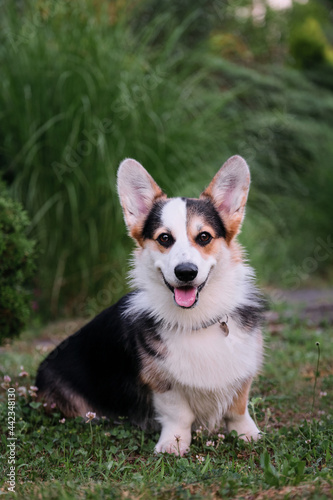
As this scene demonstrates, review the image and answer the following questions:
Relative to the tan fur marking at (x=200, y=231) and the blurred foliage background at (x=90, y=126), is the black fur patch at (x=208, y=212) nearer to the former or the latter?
the tan fur marking at (x=200, y=231)

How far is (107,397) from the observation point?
3047 millimetres

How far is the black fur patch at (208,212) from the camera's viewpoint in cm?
272

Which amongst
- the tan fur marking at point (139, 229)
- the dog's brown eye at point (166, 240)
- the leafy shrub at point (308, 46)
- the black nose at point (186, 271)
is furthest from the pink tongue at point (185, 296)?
the leafy shrub at point (308, 46)

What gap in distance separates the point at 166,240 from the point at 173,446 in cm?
96

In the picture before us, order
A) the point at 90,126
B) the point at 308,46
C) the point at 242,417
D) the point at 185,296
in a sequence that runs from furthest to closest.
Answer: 1. the point at 308,46
2. the point at 90,126
3. the point at 242,417
4. the point at 185,296

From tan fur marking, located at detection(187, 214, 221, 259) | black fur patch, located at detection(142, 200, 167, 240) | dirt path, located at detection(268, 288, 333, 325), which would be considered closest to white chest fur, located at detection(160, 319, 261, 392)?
tan fur marking, located at detection(187, 214, 221, 259)

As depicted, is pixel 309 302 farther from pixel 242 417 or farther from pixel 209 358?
pixel 209 358

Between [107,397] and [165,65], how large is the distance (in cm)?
377

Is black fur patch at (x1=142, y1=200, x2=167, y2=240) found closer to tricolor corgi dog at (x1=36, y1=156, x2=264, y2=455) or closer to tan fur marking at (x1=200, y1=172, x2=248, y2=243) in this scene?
tricolor corgi dog at (x1=36, y1=156, x2=264, y2=455)

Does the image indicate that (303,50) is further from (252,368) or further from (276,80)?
(252,368)

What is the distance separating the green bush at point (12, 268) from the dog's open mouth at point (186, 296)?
1.50 metres

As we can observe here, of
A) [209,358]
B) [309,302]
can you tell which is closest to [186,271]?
[209,358]


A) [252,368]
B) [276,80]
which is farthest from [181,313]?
[276,80]

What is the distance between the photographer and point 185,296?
8.36 feet
